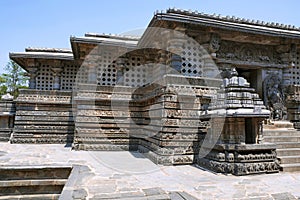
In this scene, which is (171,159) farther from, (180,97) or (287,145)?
(287,145)

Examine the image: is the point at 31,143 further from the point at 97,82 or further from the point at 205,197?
the point at 205,197

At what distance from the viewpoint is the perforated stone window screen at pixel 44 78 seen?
13.2 meters

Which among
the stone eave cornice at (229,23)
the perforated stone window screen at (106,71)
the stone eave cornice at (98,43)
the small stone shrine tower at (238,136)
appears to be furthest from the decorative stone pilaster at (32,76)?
the small stone shrine tower at (238,136)

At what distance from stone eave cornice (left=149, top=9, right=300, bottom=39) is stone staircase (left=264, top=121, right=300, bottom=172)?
10.5 feet

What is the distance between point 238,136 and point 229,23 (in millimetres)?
4161

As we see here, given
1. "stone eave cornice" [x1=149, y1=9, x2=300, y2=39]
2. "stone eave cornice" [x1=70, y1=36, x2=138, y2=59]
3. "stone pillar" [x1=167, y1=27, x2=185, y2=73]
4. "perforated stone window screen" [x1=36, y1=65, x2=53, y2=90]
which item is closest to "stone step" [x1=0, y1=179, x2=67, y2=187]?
"stone pillar" [x1=167, y1=27, x2=185, y2=73]

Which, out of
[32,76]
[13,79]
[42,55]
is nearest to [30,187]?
[42,55]

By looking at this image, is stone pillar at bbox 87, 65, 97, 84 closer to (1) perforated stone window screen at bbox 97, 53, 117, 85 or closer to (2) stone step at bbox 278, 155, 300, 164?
(1) perforated stone window screen at bbox 97, 53, 117, 85

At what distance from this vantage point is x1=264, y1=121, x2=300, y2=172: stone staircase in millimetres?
5734

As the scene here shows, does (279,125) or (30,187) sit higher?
(279,125)

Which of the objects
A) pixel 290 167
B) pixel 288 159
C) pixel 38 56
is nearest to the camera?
pixel 290 167

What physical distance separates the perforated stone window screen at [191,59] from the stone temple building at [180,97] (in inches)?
1.3

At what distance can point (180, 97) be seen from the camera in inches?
263

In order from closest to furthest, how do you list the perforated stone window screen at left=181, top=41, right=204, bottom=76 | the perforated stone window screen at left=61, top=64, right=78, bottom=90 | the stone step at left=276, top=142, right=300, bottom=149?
the stone step at left=276, top=142, right=300, bottom=149, the perforated stone window screen at left=181, top=41, right=204, bottom=76, the perforated stone window screen at left=61, top=64, right=78, bottom=90
